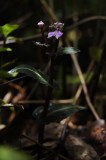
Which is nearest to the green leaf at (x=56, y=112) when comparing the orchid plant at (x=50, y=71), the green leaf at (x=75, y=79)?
the orchid plant at (x=50, y=71)

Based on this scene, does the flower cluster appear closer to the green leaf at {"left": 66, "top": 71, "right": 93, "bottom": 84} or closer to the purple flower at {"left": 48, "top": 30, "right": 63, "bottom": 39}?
the purple flower at {"left": 48, "top": 30, "right": 63, "bottom": 39}

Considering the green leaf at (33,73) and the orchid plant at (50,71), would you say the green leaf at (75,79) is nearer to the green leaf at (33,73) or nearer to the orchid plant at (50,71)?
the orchid plant at (50,71)

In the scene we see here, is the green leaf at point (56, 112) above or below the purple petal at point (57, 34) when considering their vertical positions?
below

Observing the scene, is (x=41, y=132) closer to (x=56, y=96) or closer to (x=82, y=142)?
(x=82, y=142)

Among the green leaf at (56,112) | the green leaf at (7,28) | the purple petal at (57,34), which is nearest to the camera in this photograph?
the purple petal at (57,34)

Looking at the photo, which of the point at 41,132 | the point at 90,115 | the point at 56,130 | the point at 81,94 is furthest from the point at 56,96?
the point at 41,132

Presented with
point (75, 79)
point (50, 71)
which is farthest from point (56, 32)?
point (75, 79)

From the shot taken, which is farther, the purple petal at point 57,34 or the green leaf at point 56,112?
the green leaf at point 56,112

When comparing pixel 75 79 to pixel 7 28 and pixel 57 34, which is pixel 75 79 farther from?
pixel 57 34

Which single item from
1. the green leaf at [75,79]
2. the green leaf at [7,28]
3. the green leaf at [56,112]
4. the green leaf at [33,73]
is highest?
the green leaf at [7,28]
